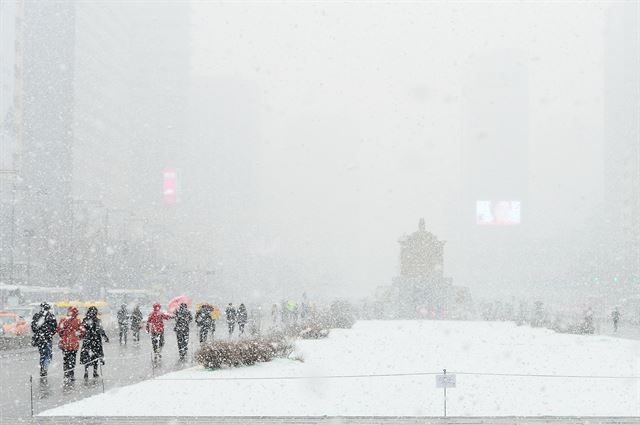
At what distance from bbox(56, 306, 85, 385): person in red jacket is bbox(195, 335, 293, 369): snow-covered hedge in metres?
3.21

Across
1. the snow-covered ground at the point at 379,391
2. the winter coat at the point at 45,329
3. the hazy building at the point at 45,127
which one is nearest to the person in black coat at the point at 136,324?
Answer: the snow-covered ground at the point at 379,391

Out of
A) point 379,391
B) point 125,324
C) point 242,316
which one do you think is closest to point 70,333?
point 379,391

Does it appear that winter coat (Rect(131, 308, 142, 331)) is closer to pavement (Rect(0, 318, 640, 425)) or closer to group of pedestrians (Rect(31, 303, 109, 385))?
pavement (Rect(0, 318, 640, 425))

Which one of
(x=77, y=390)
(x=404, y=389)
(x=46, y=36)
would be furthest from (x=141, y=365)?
(x=46, y=36)

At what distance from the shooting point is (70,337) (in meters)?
20.0

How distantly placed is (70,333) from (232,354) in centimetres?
432

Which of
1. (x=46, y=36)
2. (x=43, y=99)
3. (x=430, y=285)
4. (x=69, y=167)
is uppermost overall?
(x=46, y=36)

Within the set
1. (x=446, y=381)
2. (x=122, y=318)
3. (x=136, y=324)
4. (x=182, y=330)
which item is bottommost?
(x=136, y=324)

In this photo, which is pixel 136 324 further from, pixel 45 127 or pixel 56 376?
pixel 45 127

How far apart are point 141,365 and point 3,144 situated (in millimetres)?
98450

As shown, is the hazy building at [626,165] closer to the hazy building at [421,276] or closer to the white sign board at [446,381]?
the hazy building at [421,276]

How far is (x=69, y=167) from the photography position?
484 ft

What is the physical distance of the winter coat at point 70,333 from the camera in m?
20.0

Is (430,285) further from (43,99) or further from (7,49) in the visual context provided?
(43,99)
